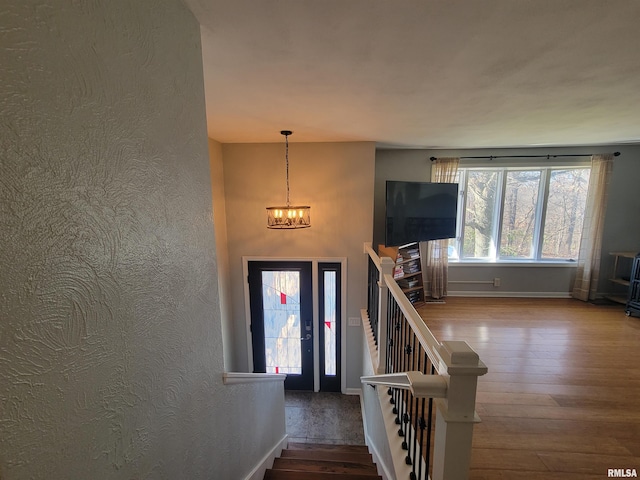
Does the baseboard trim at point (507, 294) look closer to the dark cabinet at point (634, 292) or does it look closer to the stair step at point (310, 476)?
the dark cabinet at point (634, 292)

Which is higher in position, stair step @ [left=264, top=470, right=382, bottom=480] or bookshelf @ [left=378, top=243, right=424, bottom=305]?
bookshelf @ [left=378, top=243, right=424, bottom=305]

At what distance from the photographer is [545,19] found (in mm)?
1132

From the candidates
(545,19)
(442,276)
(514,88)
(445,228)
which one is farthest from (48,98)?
(442,276)

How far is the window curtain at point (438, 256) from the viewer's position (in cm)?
421

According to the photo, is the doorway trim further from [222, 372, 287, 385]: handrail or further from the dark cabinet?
the dark cabinet

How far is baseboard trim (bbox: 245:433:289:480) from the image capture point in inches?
76.7

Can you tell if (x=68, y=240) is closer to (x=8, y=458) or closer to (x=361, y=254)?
(x=8, y=458)

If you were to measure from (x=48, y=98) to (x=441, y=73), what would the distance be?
5.79 ft

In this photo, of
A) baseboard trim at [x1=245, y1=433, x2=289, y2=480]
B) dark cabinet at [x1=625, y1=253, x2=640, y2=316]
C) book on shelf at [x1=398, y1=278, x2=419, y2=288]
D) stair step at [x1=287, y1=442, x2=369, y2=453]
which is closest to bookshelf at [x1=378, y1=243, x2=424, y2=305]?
book on shelf at [x1=398, y1=278, x2=419, y2=288]

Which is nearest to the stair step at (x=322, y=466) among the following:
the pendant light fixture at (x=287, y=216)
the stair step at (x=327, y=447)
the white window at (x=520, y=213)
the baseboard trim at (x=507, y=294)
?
the stair step at (x=327, y=447)

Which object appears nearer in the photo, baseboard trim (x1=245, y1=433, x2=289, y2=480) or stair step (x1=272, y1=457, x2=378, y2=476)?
baseboard trim (x1=245, y1=433, x2=289, y2=480)

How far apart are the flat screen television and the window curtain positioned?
0.95ft

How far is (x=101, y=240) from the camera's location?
0.69 metres

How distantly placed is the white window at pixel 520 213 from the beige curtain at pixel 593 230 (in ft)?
0.46
